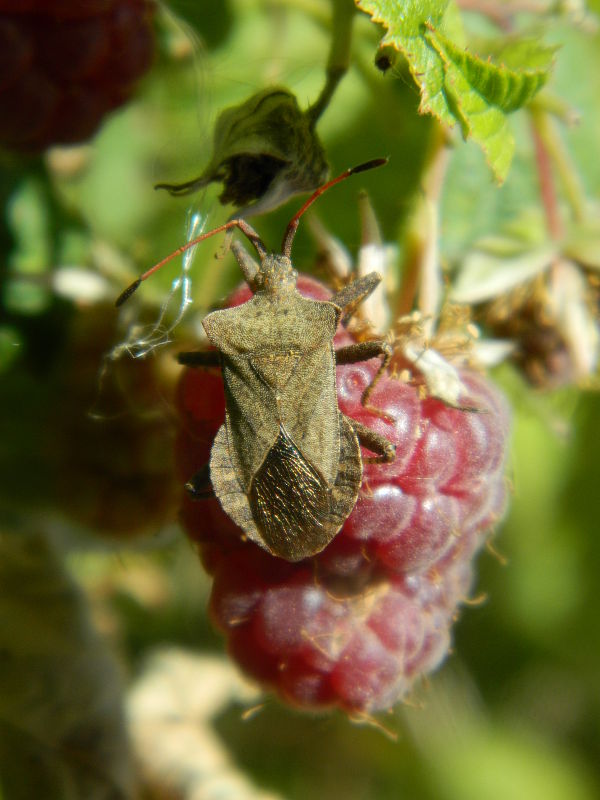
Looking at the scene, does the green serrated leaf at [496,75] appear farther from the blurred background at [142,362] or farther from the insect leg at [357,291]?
the insect leg at [357,291]

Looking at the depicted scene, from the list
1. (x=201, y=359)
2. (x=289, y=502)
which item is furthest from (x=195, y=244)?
(x=289, y=502)

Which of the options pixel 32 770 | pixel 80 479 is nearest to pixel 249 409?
pixel 80 479

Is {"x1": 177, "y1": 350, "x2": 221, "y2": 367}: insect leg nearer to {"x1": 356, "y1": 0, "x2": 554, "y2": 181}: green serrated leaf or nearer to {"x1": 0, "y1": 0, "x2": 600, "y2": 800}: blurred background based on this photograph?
{"x1": 0, "y1": 0, "x2": 600, "y2": 800}: blurred background

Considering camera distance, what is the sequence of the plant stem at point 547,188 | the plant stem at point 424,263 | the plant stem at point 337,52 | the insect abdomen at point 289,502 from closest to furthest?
the insect abdomen at point 289,502, the plant stem at point 337,52, the plant stem at point 424,263, the plant stem at point 547,188

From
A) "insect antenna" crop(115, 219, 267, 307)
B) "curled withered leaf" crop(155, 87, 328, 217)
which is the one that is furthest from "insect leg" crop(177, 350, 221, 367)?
"curled withered leaf" crop(155, 87, 328, 217)

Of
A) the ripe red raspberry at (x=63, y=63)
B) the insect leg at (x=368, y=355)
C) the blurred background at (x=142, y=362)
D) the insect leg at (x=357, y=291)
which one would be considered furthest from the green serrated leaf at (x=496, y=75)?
the ripe red raspberry at (x=63, y=63)

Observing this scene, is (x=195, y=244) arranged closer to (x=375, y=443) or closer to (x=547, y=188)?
Result: (x=375, y=443)

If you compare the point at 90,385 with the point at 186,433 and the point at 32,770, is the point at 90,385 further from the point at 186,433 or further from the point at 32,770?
the point at 32,770
